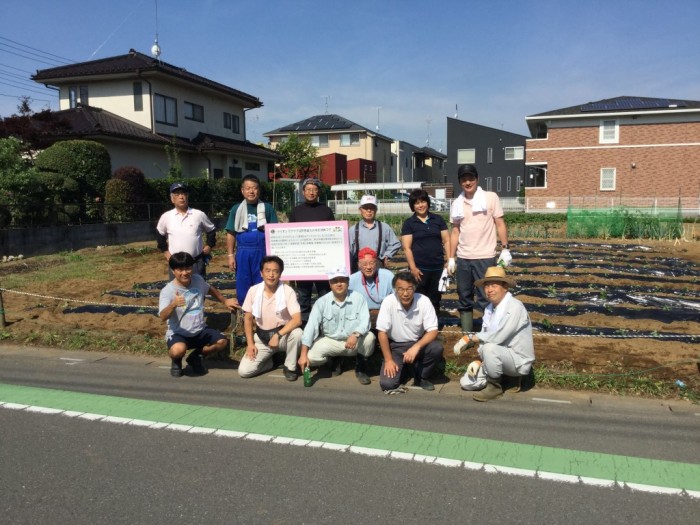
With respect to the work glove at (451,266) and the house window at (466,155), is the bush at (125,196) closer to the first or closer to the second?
the work glove at (451,266)

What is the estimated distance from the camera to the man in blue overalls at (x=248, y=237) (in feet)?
19.4

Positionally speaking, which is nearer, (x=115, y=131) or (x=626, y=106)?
(x=115, y=131)

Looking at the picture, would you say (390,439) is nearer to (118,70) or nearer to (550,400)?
(550,400)

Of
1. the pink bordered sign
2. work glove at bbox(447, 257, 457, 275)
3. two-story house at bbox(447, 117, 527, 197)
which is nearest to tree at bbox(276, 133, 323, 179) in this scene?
two-story house at bbox(447, 117, 527, 197)

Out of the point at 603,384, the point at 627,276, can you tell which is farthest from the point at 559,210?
the point at 603,384

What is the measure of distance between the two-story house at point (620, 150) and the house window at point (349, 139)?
17.0 meters

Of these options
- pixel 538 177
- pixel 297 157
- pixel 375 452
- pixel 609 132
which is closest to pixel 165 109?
pixel 297 157

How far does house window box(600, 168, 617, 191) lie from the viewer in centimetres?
3219

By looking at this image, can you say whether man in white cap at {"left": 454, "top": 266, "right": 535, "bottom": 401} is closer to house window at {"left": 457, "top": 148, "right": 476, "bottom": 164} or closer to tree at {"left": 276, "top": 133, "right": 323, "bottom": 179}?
tree at {"left": 276, "top": 133, "right": 323, "bottom": 179}

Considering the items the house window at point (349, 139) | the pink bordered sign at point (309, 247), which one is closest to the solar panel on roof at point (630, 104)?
the house window at point (349, 139)

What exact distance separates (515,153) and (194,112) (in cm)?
2942

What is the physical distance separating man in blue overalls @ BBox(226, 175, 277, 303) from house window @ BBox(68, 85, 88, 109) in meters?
21.8

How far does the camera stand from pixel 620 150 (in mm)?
31750

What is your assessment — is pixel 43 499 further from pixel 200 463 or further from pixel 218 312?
pixel 218 312
